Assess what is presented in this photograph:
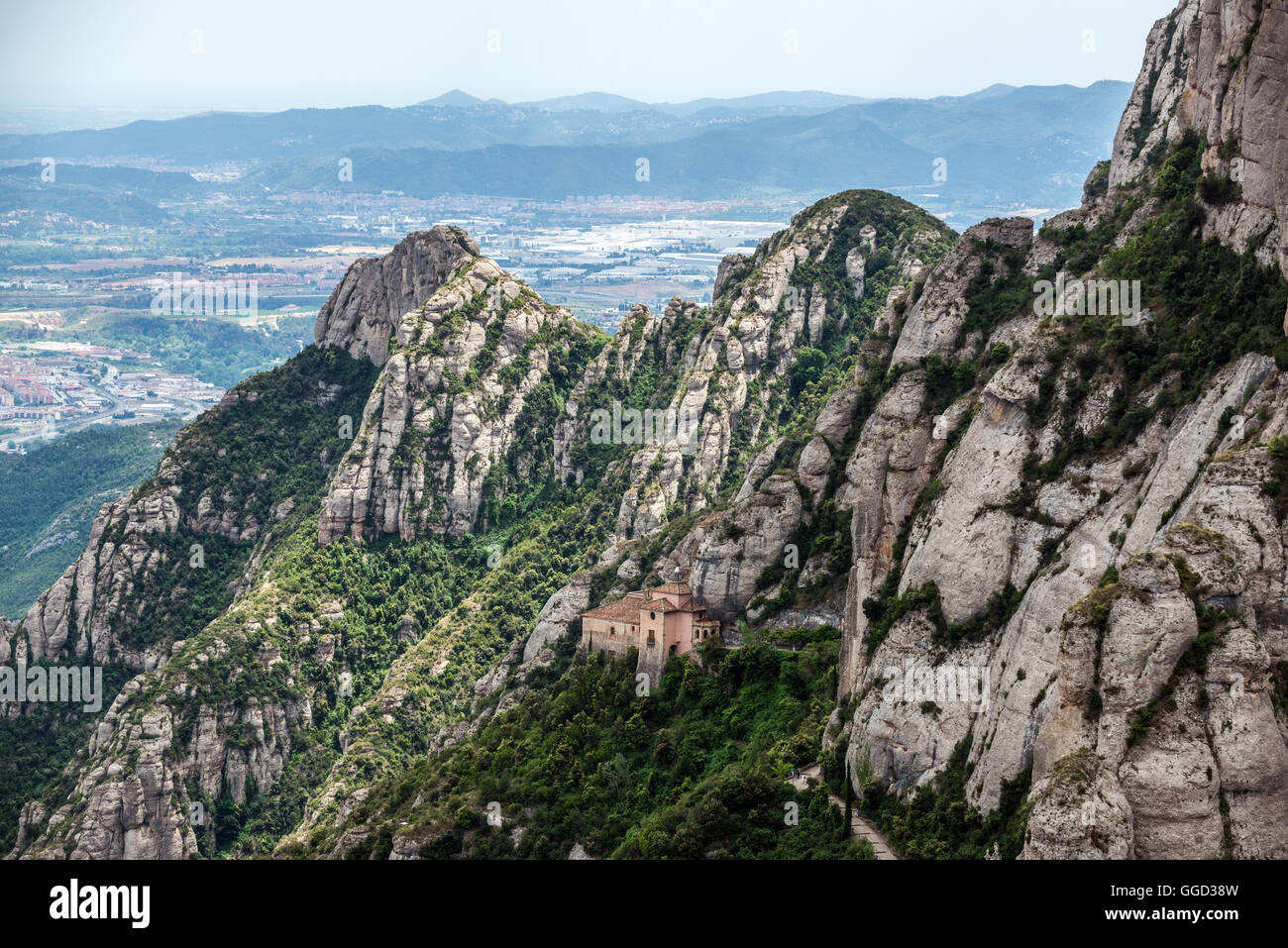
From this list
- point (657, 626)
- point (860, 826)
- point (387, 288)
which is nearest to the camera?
point (860, 826)

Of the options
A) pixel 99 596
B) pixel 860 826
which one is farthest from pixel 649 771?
pixel 99 596

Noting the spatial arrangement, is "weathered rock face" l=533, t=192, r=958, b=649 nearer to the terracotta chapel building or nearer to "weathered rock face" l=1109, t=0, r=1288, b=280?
the terracotta chapel building

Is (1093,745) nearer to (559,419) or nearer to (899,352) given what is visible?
(899,352)

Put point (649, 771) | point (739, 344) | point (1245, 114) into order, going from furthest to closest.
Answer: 1. point (739, 344)
2. point (649, 771)
3. point (1245, 114)

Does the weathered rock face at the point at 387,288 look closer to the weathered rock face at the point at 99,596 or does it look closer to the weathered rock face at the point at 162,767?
the weathered rock face at the point at 99,596

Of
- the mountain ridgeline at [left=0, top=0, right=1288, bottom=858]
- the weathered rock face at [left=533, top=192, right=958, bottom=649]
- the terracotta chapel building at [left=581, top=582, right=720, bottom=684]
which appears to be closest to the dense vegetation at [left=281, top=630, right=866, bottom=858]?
the mountain ridgeline at [left=0, top=0, right=1288, bottom=858]

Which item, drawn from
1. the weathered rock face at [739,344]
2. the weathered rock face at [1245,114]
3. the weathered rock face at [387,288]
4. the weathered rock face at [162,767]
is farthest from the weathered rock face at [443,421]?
the weathered rock face at [1245,114]

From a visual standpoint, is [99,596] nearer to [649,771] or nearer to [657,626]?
[657,626]
